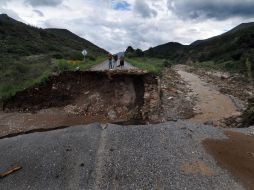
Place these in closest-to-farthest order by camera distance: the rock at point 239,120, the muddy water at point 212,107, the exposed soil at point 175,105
Answer: the rock at point 239,120, the exposed soil at point 175,105, the muddy water at point 212,107

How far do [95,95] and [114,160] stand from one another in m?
11.5

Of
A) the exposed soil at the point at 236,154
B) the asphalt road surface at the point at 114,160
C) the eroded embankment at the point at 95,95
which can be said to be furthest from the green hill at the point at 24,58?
the exposed soil at the point at 236,154

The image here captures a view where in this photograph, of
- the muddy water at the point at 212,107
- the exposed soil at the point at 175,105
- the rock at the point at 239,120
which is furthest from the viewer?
the muddy water at the point at 212,107

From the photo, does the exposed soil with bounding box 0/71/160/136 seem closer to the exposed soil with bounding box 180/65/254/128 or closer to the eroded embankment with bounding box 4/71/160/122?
the eroded embankment with bounding box 4/71/160/122

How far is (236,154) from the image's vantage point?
472 inches

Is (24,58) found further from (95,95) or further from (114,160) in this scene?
(114,160)

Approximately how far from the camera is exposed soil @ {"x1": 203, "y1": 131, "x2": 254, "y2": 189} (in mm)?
10562

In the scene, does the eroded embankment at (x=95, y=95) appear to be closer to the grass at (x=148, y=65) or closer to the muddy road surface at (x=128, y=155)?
the muddy road surface at (x=128, y=155)

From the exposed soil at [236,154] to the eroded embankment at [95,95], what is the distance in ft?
22.7

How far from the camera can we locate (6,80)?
26.8 meters

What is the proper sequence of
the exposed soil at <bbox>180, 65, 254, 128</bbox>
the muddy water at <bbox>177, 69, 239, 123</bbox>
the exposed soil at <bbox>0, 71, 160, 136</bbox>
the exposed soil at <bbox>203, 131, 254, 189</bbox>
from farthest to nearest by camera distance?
1. the muddy water at <bbox>177, 69, 239, 123</bbox>
2. the exposed soil at <bbox>0, 71, 160, 136</bbox>
3. the exposed soil at <bbox>180, 65, 254, 128</bbox>
4. the exposed soil at <bbox>203, 131, 254, 189</bbox>

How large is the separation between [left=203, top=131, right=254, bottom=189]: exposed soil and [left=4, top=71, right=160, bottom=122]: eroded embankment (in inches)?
273

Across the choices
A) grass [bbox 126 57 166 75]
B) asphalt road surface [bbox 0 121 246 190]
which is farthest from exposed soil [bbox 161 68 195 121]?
asphalt road surface [bbox 0 121 246 190]

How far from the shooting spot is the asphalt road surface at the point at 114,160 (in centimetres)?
998
